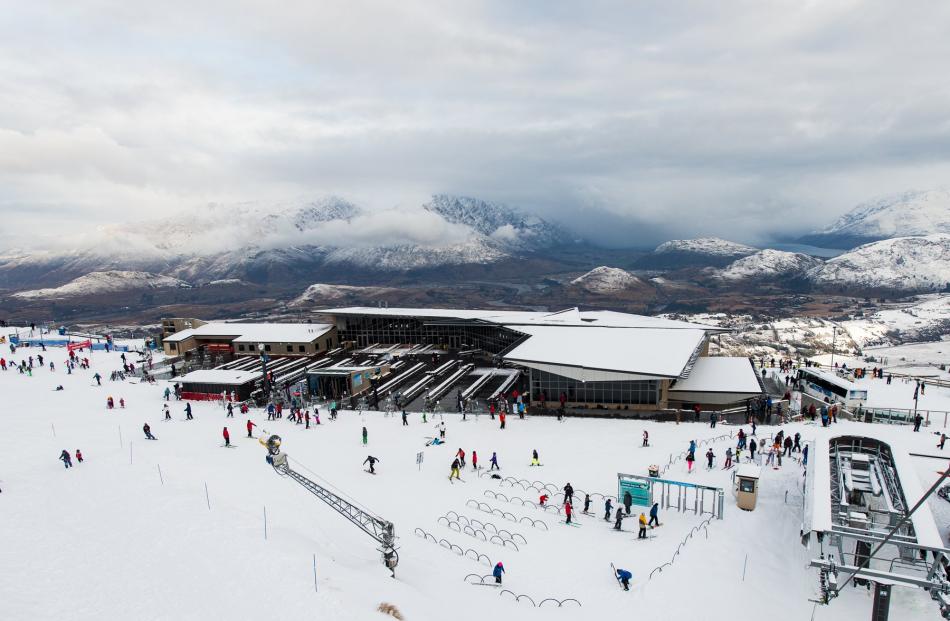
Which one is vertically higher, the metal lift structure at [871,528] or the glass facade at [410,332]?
the glass facade at [410,332]

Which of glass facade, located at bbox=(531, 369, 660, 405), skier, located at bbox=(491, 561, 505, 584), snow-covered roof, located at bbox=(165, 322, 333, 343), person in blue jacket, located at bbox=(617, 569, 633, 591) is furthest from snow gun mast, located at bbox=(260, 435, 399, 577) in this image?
snow-covered roof, located at bbox=(165, 322, 333, 343)

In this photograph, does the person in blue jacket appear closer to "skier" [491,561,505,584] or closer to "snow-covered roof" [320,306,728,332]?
"skier" [491,561,505,584]

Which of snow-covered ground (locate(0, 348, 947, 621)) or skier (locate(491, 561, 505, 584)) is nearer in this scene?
snow-covered ground (locate(0, 348, 947, 621))

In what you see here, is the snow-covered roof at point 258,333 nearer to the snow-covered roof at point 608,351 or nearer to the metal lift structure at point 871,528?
the snow-covered roof at point 608,351

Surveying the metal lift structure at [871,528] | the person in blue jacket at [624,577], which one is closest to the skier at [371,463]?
the person in blue jacket at [624,577]

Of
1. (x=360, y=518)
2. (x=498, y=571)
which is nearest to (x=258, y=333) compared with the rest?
(x=360, y=518)

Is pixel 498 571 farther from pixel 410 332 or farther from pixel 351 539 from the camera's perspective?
pixel 410 332

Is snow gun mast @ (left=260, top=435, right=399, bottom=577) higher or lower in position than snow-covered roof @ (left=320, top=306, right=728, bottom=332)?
lower
